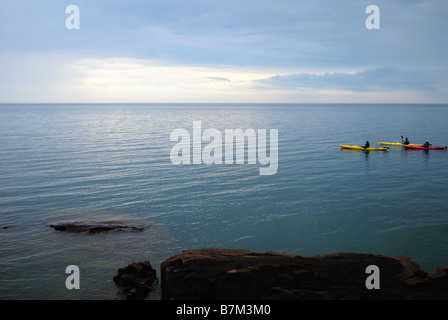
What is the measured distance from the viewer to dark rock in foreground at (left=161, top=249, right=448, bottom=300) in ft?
42.0

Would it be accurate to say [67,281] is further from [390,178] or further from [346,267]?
[390,178]

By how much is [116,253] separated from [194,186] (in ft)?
58.9

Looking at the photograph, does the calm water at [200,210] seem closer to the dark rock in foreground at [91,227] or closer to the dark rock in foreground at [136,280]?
the dark rock in foreground at [136,280]

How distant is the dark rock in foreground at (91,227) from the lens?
83.7ft

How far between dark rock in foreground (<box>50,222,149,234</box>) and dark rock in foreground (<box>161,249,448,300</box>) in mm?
11772

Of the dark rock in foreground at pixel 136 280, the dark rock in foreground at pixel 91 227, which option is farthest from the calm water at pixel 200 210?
the dark rock in foreground at pixel 91 227

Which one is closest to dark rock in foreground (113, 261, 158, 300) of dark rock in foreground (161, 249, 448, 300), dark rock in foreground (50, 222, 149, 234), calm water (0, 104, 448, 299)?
calm water (0, 104, 448, 299)

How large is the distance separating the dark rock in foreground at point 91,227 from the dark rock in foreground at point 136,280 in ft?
27.2

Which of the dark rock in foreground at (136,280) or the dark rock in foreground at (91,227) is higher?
the dark rock in foreground at (91,227)

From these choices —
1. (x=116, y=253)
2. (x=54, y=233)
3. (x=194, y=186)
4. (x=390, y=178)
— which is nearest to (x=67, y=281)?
(x=116, y=253)

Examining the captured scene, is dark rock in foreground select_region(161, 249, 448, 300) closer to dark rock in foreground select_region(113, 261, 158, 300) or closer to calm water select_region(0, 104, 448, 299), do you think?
dark rock in foreground select_region(113, 261, 158, 300)

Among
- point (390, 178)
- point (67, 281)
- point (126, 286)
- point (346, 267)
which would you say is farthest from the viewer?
point (390, 178)

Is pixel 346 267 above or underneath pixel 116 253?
above

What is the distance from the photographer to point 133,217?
2909 centimetres
